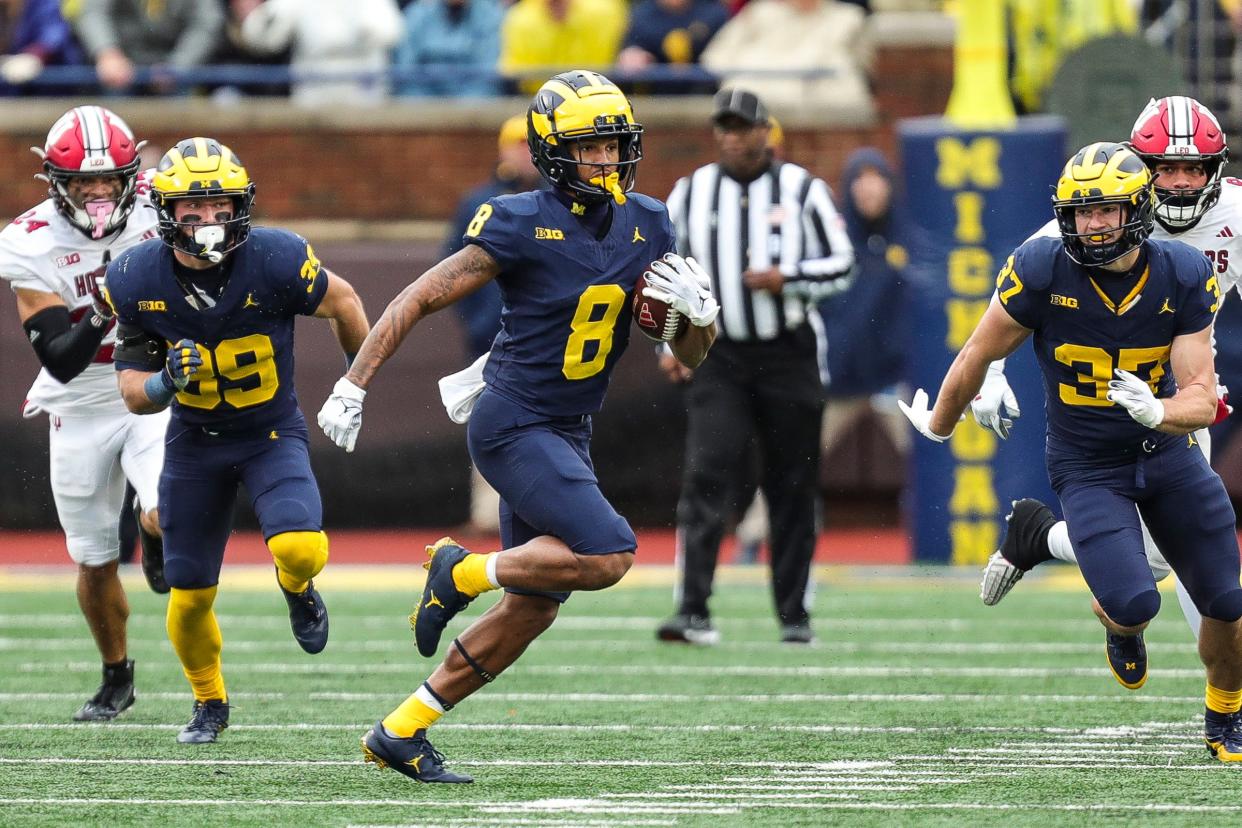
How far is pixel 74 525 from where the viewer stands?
6660 millimetres

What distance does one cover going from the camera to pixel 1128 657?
Answer: 584 centimetres

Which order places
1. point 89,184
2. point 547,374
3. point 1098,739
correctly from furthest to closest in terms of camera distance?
1. point 89,184
2. point 1098,739
3. point 547,374

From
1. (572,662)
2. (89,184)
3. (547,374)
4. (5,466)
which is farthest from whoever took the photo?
(5,466)

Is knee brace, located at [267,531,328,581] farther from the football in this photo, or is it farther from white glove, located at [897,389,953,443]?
white glove, located at [897,389,953,443]

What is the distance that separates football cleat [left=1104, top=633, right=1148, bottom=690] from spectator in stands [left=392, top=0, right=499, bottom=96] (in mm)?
6715

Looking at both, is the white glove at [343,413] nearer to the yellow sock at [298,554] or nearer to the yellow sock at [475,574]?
the yellow sock at [475,574]

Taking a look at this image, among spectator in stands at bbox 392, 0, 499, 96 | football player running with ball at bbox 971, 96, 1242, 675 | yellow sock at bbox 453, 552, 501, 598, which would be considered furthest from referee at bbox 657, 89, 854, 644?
spectator in stands at bbox 392, 0, 499, 96

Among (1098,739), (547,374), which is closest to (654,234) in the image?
(547,374)

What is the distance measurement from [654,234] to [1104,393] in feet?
3.91

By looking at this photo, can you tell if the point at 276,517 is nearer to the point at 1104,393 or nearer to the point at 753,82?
the point at 1104,393

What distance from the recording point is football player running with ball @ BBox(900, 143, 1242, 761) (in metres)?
5.48

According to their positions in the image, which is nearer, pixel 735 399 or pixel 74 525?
pixel 74 525

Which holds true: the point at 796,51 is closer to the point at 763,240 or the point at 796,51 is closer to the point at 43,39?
the point at 763,240

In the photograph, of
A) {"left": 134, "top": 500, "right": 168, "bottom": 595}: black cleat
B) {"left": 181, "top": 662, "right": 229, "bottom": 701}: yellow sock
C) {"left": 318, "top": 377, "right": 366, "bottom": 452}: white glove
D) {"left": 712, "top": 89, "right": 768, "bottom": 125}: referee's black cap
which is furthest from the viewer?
{"left": 712, "top": 89, "right": 768, "bottom": 125}: referee's black cap
